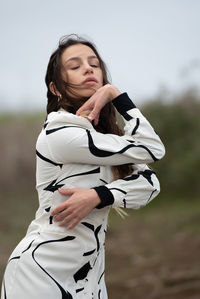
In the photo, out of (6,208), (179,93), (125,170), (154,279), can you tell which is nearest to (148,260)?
(154,279)

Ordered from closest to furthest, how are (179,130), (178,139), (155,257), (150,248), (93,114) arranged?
(93,114) < (155,257) < (150,248) < (179,130) < (178,139)

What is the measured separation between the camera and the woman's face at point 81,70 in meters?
2.49

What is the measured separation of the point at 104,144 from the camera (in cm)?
229

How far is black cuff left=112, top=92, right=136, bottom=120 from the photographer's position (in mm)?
2381

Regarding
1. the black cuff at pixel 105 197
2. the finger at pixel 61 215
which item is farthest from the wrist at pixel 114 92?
the finger at pixel 61 215

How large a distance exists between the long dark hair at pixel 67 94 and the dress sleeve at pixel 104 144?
159mm

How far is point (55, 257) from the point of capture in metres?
2.28

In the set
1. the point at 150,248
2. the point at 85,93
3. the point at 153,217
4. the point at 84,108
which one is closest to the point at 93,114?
the point at 84,108

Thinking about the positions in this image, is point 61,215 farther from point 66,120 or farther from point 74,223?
point 66,120

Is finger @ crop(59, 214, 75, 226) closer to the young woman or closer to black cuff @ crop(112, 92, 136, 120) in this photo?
the young woman

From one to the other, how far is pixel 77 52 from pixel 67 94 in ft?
0.65

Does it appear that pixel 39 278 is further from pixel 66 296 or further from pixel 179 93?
pixel 179 93

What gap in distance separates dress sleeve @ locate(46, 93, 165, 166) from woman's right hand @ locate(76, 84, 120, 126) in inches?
2.7

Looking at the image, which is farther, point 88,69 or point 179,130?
point 179,130
